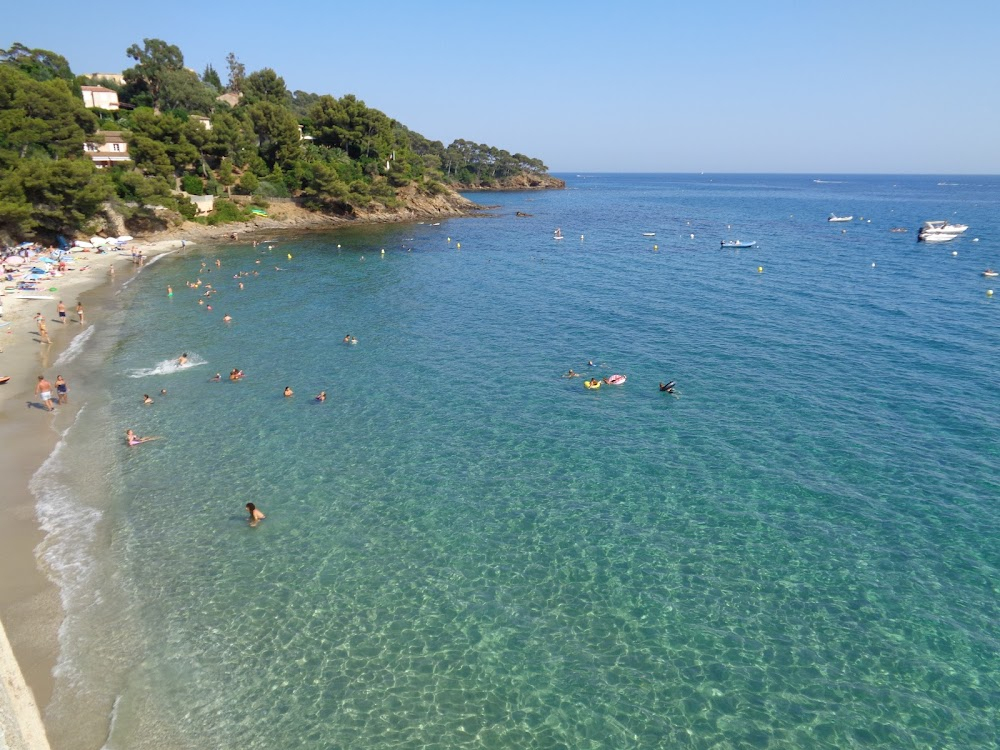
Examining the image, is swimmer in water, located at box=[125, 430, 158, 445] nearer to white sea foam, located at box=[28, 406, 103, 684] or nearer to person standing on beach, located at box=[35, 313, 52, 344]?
white sea foam, located at box=[28, 406, 103, 684]

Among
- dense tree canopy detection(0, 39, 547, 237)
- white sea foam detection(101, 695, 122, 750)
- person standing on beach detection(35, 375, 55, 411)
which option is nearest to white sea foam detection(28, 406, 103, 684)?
white sea foam detection(101, 695, 122, 750)

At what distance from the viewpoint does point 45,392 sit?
1150 inches

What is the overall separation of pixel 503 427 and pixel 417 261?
45.8 m

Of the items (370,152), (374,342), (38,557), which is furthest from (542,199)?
(38,557)

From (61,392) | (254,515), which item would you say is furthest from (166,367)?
(254,515)

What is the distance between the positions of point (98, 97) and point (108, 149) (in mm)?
27689

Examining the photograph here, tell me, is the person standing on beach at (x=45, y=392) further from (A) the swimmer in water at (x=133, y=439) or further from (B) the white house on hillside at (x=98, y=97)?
(B) the white house on hillside at (x=98, y=97)

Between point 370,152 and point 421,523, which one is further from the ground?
point 370,152

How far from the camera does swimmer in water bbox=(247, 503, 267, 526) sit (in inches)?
813

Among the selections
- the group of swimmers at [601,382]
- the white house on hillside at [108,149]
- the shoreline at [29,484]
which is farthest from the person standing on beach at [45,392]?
the white house on hillside at [108,149]

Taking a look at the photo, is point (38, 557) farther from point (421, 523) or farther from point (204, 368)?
point (204, 368)

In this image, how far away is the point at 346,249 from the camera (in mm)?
73938

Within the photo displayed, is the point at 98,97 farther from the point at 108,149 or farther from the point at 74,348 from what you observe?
the point at 74,348

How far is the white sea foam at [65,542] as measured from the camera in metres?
16.8
